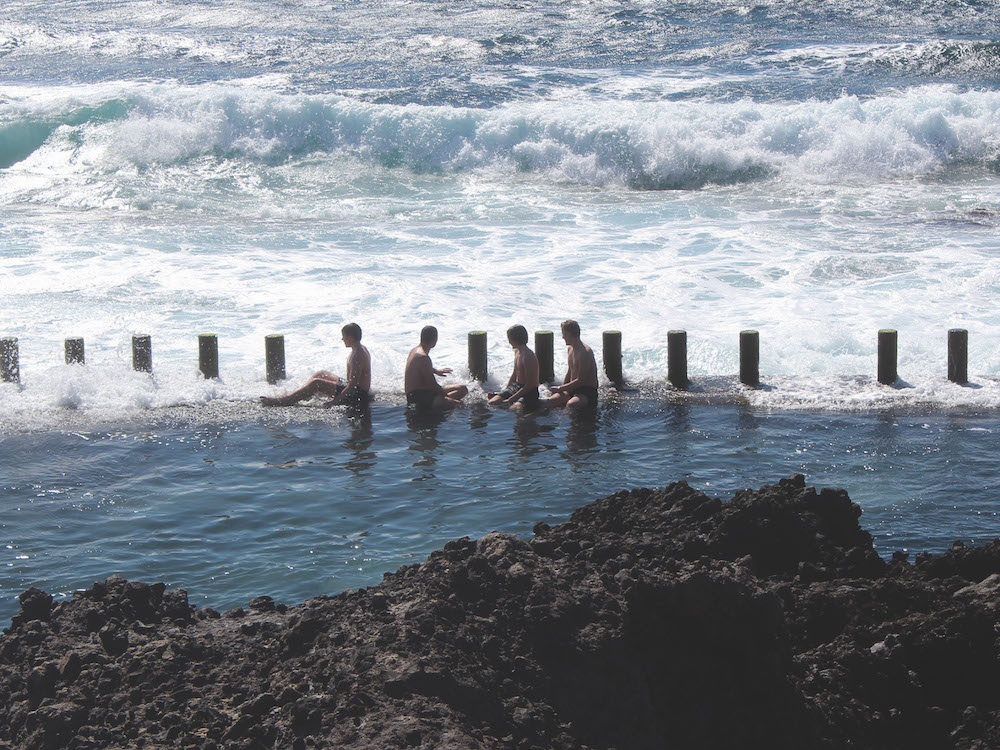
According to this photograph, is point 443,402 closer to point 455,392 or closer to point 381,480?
point 455,392

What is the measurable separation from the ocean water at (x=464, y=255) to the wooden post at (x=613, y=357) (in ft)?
0.75

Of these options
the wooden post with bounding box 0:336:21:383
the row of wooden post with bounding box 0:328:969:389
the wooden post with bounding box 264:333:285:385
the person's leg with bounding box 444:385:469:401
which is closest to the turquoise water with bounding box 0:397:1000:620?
the person's leg with bounding box 444:385:469:401

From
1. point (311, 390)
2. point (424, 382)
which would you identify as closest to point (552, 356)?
point (424, 382)

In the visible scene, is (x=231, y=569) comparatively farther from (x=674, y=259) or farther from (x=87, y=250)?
(x=87, y=250)

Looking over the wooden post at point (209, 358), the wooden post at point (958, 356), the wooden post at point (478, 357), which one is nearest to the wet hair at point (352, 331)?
the wooden post at point (478, 357)

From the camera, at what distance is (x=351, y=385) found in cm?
1390

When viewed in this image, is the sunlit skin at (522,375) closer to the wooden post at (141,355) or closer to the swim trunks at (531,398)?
the swim trunks at (531,398)

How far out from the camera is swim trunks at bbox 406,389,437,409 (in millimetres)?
13781

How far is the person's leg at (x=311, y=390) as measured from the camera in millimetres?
13898

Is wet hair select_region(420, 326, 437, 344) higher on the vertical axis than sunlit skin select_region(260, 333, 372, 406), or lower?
higher

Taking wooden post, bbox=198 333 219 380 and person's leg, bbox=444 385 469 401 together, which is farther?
wooden post, bbox=198 333 219 380

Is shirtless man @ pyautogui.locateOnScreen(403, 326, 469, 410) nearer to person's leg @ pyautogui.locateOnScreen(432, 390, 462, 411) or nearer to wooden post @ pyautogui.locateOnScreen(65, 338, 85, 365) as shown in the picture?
person's leg @ pyautogui.locateOnScreen(432, 390, 462, 411)

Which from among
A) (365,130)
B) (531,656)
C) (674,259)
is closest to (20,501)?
(531,656)

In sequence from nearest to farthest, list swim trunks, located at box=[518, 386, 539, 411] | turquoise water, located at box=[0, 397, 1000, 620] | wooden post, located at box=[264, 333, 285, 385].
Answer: turquoise water, located at box=[0, 397, 1000, 620], swim trunks, located at box=[518, 386, 539, 411], wooden post, located at box=[264, 333, 285, 385]
